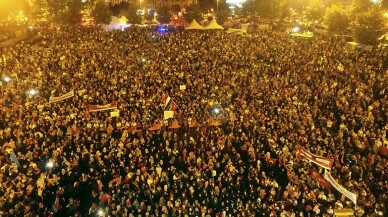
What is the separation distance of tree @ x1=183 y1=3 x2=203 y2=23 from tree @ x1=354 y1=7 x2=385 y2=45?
845 inches

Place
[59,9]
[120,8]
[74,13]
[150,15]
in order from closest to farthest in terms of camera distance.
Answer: [59,9], [74,13], [120,8], [150,15]

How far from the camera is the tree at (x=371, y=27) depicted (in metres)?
30.0

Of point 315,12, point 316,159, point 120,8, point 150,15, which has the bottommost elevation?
point 316,159

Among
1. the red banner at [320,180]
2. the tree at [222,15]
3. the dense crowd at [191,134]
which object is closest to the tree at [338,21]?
the tree at [222,15]

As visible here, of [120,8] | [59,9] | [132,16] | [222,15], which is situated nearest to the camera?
[59,9]

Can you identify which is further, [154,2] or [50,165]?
[154,2]

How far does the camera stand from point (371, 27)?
98.4ft

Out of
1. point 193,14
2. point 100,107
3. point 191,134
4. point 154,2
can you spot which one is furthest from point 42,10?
point 191,134

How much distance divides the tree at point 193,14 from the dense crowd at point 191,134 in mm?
22976

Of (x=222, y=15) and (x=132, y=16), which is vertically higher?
(x=132, y=16)

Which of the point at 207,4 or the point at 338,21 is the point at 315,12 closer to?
the point at 338,21

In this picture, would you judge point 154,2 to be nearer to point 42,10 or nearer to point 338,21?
point 42,10

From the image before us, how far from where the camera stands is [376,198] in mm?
11797

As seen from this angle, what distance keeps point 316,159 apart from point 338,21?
97.6 feet
